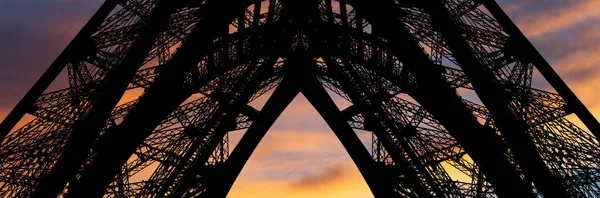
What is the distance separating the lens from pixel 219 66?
83.4 feet

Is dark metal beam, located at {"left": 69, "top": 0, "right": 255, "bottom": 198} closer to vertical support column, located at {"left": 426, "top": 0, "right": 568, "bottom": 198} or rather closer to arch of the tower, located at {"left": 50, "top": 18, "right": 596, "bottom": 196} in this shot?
arch of the tower, located at {"left": 50, "top": 18, "right": 596, "bottom": 196}

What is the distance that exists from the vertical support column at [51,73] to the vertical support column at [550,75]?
46.1 ft

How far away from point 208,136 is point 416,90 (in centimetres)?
1159

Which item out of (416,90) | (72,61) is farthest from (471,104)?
(72,61)

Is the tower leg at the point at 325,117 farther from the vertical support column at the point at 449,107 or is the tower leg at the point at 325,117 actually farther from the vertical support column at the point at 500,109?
the vertical support column at the point at 500,109

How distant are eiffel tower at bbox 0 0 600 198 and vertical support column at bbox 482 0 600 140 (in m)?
0.05

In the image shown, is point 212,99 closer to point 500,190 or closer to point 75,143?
point 75,143

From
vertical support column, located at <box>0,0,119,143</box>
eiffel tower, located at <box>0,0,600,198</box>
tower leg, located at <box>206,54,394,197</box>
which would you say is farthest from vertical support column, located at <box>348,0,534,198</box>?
tower leg, located at <box>206,54,394,197</box>

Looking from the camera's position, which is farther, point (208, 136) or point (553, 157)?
point (208, 136)

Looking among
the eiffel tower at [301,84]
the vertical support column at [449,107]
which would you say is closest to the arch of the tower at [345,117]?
the eiffel tower at [301,84]

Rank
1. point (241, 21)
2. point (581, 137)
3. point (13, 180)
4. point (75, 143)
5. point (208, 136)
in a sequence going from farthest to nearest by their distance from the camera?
1. point (208, 136)
2. point (241, 21)
3. point (581, 137)
4. point (13, 180)
5. point (75, 143)

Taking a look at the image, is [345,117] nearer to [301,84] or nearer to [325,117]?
[325,117]

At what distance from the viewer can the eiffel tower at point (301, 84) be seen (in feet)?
65.4

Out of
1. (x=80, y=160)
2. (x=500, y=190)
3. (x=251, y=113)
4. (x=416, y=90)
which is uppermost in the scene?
(x=251, y=113)
